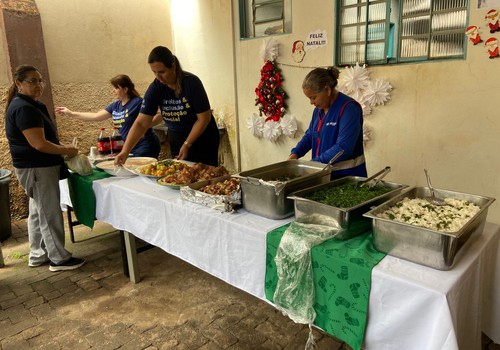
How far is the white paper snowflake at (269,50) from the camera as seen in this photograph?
412 centimetres

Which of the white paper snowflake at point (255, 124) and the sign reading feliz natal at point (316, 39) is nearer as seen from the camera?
the sign reading feliz natal at point (316, 39)

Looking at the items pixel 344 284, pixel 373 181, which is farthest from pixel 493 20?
pixel 344 284

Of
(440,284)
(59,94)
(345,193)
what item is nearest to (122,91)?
(59,94)

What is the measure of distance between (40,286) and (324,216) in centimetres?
236

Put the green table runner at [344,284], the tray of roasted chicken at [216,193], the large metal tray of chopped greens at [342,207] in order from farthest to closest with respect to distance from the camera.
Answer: the tray of roasted chicken at [216,193], the large metal tray of chopped greens at [342,207], the green table runner at [344,284]

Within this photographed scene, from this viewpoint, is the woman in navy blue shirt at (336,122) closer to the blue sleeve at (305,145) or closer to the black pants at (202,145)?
the blue sleeve at (305,145)

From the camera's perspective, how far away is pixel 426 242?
113 centimetres

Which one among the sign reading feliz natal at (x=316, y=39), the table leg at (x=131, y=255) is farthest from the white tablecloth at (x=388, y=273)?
the sign reading feliz natal at (x=316, y=39)

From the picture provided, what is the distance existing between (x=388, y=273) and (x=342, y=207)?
0.29m

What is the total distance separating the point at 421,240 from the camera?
1133mm

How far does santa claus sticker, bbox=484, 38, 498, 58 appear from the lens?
270 centimetres

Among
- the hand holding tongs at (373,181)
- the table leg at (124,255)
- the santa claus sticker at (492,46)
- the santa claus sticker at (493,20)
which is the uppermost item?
the santa claus sticker at (493,20)

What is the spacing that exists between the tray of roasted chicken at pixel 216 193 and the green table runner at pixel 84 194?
39.5 inches

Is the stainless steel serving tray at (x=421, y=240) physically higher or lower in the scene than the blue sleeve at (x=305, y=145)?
lower
